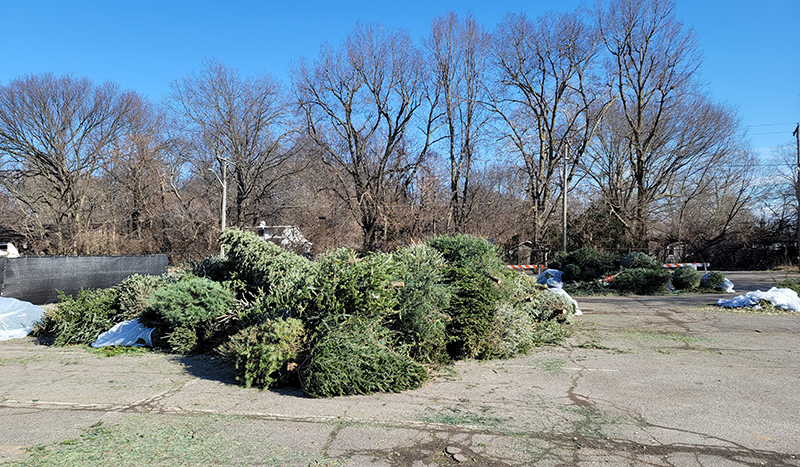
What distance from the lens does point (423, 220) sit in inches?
1196

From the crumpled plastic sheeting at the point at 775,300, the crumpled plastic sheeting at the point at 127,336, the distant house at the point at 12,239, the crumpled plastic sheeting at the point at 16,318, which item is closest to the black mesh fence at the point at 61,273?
the crumpled plastic sheeting at the point at 16,318

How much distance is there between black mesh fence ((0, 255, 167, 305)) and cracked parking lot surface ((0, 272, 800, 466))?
7.26m

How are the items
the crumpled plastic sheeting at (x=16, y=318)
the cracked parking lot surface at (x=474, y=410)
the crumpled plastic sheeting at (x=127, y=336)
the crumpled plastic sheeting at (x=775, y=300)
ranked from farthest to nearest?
1. the crumpled plastic sheeting at (x=775, y=300)
2. the crumpled plastic sheeting at (x=16, y=318)
3. the crumpled plastic sheeting at (x=127, y=336)
4. the cracked parking lot surface at (x=474, y=410)

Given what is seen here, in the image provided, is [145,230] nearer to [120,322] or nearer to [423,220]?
[423,220]

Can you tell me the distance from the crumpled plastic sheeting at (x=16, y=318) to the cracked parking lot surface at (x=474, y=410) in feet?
5.04

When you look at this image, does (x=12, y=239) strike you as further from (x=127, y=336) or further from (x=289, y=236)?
(x=127, y=336)

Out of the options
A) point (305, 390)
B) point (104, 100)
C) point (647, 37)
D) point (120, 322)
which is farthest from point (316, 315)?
point (104, 100)

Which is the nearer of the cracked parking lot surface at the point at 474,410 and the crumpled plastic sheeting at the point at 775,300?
the cracked parking lot surface at the point at 474,410

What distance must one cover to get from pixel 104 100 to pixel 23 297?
28148 millimetres

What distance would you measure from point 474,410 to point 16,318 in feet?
31.9

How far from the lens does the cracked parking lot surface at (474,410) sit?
14.6 ft

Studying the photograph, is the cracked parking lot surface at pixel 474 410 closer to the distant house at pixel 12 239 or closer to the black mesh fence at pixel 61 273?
the black mesh fence at pixel 61 273

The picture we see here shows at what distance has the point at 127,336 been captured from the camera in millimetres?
9000

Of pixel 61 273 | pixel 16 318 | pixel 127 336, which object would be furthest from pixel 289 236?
pixel 127 336
